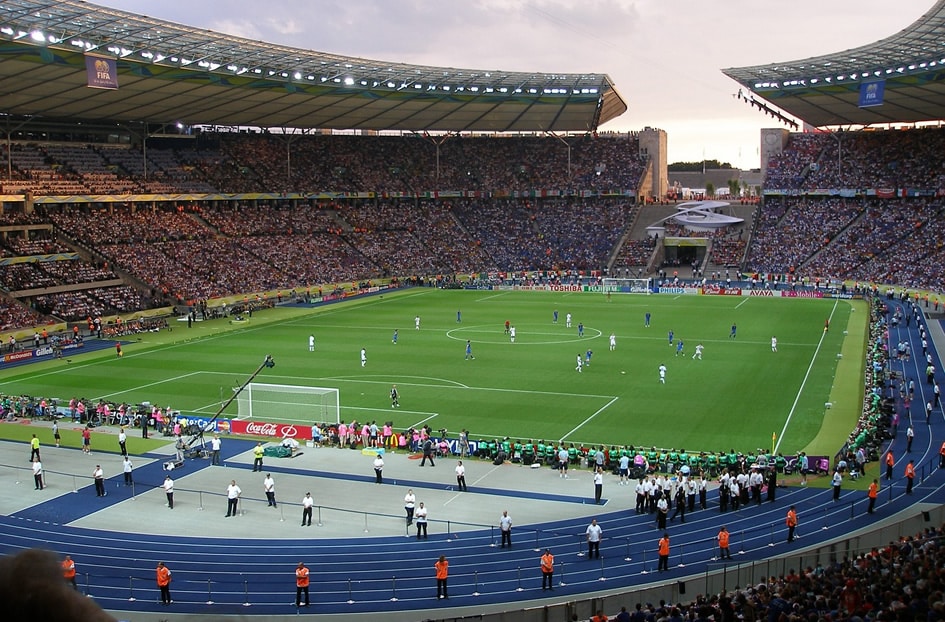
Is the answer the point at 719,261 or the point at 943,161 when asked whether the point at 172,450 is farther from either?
the point at 943,161

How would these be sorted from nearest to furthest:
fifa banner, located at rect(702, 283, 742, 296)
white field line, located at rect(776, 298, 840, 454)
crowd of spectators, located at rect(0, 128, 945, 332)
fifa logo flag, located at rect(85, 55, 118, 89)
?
white field line, located at rect(776, 298, 840, 454) < fifa logo flag, located at rect(85, 55, 118, 89) < crowd of spectators, located at rect(0, 128, 945, 332) < fifa banner, located at rect(702, 283, 742, 296)

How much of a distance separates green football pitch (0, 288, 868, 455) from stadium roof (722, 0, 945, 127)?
2003 cm

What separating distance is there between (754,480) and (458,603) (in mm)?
10624

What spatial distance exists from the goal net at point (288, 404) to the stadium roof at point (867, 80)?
48139 mm

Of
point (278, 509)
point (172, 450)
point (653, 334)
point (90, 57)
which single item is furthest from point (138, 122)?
point (278, 509)

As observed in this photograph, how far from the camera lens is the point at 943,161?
292 feet

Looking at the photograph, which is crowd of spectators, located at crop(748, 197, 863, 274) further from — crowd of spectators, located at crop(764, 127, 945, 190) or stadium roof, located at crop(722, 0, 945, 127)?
stadium roof, located at crop(722, 0, 945, 127)

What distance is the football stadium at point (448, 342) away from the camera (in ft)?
70.6

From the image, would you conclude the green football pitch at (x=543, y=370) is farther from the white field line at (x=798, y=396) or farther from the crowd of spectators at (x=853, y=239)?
the crowd of spectators at (x=853, y=239)

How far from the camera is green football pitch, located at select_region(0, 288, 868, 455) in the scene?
1439 inches

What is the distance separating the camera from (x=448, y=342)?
5588 cm

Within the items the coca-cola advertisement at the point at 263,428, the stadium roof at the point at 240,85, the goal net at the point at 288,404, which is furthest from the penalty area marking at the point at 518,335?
the stadium roof at the point at 240,85

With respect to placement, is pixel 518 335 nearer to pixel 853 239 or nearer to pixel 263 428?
pixel 263 428

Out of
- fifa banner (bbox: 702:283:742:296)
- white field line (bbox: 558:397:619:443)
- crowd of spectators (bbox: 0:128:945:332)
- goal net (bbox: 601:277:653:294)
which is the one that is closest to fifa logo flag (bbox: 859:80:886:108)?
crowd of spectators (bbox: 0:128:945:332)
